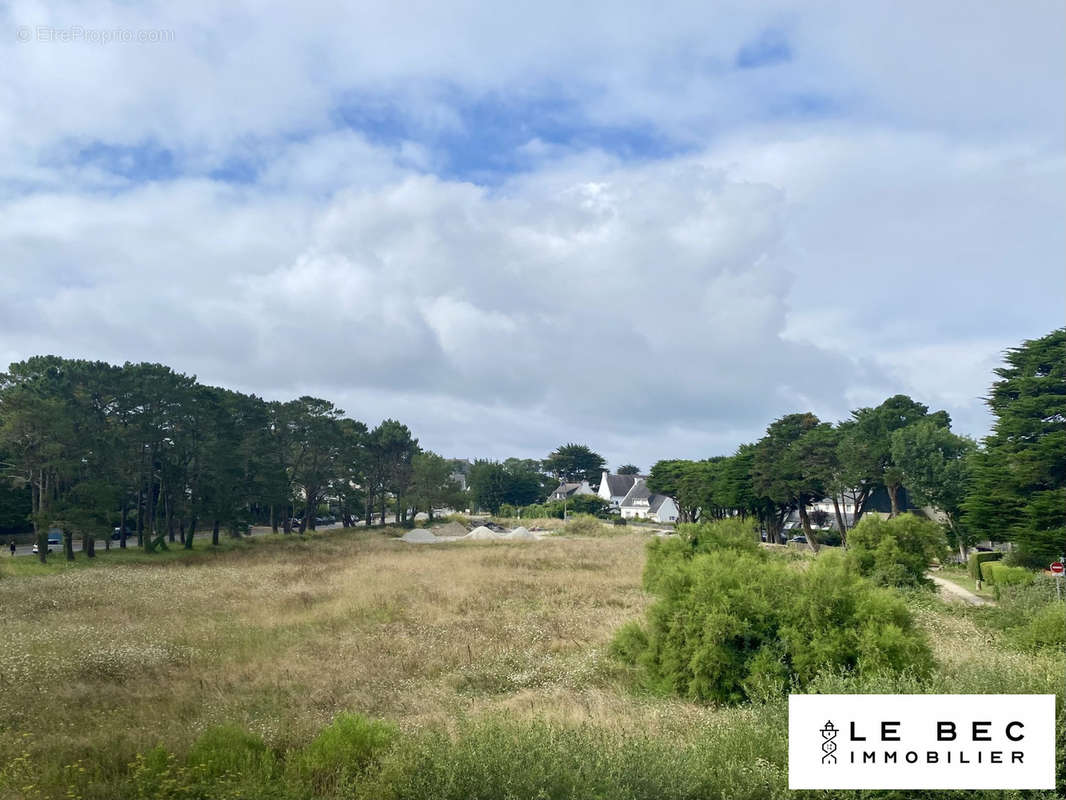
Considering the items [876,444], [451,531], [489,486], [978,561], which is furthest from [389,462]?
[978,561]

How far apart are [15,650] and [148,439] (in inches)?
1246

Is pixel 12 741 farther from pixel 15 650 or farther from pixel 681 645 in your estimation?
pixel 681 645

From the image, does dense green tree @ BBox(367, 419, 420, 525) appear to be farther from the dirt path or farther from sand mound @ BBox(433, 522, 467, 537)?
the dirt path

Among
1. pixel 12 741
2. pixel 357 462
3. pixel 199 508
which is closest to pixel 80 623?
pixel 12 741

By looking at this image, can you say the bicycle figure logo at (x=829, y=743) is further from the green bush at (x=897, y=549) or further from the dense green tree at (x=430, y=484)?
the dense green tree at (x=430, y=484)

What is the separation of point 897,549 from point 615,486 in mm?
115626

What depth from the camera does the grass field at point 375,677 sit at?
8.72 metres

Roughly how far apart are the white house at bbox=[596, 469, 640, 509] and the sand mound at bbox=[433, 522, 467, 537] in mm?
66838

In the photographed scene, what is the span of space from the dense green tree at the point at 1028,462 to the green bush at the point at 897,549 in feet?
31.5

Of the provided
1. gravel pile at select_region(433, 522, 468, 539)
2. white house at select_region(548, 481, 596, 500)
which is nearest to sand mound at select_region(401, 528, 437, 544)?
gravel pile at select_region(433, 522, 468, 539)

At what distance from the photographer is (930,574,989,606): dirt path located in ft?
95.8

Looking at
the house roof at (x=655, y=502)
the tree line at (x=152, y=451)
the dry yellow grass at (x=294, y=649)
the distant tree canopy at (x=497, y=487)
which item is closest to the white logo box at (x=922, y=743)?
the dry yellow grass at (x=294, y=649)

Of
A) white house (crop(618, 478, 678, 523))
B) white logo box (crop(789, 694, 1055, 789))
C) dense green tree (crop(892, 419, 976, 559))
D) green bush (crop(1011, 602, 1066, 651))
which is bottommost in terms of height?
white house (crop(618, 478, 678, 523))

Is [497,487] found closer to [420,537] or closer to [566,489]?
[566,489]
